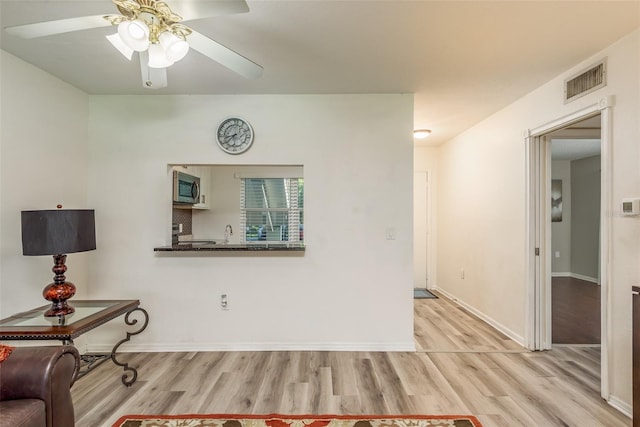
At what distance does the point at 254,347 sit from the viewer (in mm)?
2975

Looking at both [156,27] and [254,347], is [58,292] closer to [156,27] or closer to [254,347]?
[254,347]

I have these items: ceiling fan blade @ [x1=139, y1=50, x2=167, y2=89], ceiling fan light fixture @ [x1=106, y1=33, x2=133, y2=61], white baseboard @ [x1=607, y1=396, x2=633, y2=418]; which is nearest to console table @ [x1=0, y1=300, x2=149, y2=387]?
ceiling fan blade @ [x1=139, y1=50, x2=167, y2=89]

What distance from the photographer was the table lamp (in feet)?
6.50

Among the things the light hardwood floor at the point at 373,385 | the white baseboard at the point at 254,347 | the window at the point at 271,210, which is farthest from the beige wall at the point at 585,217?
the window at the point at 271,210

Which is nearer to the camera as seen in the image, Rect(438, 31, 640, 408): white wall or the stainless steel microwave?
Rect(438, 31, 640, 408): white wall

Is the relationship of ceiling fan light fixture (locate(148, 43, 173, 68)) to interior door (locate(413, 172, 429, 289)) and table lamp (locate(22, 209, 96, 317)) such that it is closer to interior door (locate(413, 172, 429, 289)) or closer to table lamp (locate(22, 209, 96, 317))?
table lamp (locate(22, 209, 96, 317))

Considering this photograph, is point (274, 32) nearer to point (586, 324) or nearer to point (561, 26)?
point (561, 26)

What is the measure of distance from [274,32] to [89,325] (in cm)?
221

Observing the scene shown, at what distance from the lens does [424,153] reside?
5297 millimetres

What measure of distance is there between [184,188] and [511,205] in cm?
356

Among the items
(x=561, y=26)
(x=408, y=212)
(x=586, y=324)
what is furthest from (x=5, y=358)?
(x=586, y=324)

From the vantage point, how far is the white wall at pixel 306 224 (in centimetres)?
300

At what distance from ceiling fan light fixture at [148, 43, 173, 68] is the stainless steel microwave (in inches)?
72.9

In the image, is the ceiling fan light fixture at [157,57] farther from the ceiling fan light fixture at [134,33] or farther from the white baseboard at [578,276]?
the white baseboard at [578,276]
